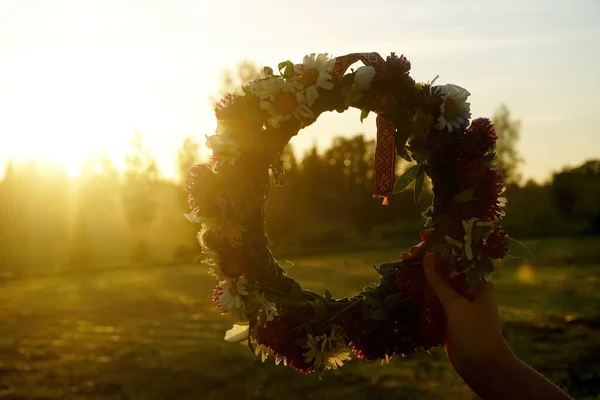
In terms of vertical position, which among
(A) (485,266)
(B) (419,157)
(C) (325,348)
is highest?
(B) (419,157)

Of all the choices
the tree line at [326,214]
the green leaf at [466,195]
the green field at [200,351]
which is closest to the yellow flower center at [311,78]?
the green leaf at [466,195]

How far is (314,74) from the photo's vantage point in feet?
13.8

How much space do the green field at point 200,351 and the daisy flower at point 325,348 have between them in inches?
135

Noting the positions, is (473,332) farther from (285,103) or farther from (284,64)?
(284,64)

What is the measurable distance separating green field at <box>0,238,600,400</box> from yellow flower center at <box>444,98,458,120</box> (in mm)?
4215

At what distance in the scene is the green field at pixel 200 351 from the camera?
25.6 ft

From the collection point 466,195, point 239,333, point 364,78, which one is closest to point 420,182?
point 466,195

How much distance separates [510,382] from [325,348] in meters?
1.53

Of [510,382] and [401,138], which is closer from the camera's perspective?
[510,382]

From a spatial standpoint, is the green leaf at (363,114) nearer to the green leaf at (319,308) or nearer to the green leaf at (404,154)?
the green leaf at (404,154)

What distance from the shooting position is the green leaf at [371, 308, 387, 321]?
396cm

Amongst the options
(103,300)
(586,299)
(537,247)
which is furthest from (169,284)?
(537,247)

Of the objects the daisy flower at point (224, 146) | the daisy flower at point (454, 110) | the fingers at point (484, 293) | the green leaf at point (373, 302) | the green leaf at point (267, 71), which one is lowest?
the green leaf at point (373, 302)

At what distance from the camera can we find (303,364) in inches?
165
